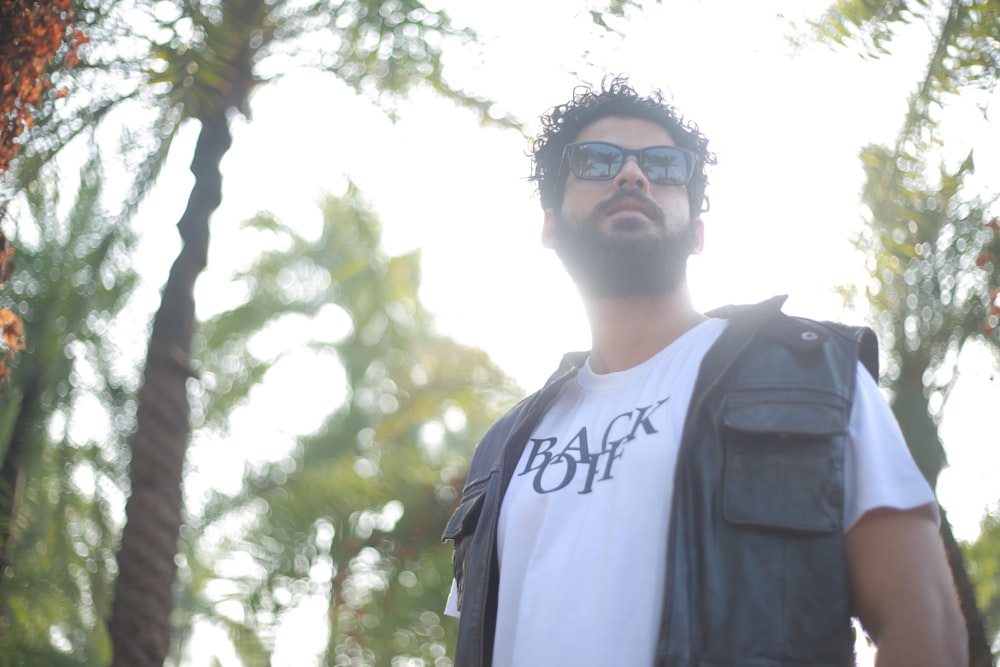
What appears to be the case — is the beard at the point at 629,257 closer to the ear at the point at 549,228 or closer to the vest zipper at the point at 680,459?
the ear at the point at 549,228

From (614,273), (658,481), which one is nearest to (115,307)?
(614,273)

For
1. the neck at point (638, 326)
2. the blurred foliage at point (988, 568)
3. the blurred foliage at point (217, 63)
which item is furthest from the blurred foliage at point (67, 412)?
the blurred foliage at point (988, 568)

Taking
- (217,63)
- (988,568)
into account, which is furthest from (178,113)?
(988,568)

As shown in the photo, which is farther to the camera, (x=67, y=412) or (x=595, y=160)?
(x=67, y=412)

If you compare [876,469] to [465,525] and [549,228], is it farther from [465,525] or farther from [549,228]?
[549,228]

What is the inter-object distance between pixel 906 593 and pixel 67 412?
213 inches

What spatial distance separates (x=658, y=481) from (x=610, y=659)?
39 cm

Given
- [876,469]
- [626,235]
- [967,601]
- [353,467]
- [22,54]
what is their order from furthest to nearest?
1. [353,467]
2. [967,601]
3. [22,54]
4. [626,235]
5. [876,469]

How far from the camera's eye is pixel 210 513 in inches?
595

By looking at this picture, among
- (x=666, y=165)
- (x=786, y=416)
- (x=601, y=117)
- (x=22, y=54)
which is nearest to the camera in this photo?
(x=786, y=416)

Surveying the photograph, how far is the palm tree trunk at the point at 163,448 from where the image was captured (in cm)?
476

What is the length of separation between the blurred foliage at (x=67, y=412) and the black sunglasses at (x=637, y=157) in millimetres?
3412

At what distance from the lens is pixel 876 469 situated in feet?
6.87

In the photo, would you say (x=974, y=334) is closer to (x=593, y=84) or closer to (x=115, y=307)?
(x=593, y=84)
